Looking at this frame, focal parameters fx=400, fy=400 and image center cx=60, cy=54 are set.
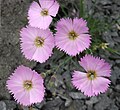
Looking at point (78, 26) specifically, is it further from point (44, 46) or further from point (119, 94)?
point (119, 94)

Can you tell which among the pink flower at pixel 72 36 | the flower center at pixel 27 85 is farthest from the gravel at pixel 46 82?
the pink flower at pixel 72 36

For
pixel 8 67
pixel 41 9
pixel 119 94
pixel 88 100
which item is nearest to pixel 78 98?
pixel 88 100

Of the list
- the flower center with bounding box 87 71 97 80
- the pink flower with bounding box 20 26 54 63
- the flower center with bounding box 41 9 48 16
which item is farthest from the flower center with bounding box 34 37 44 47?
the flower center with bounding box 87 71 97 80

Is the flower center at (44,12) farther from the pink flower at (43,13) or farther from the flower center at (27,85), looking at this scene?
the flower center at (27,85)

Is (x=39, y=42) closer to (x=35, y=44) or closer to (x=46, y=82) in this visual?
(x=35, y=44)

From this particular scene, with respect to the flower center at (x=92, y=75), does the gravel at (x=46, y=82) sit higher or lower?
higher

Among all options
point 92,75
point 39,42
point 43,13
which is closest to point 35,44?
point 39,42

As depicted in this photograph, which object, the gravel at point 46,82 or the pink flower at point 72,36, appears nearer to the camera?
the pink flower at point 72,36
